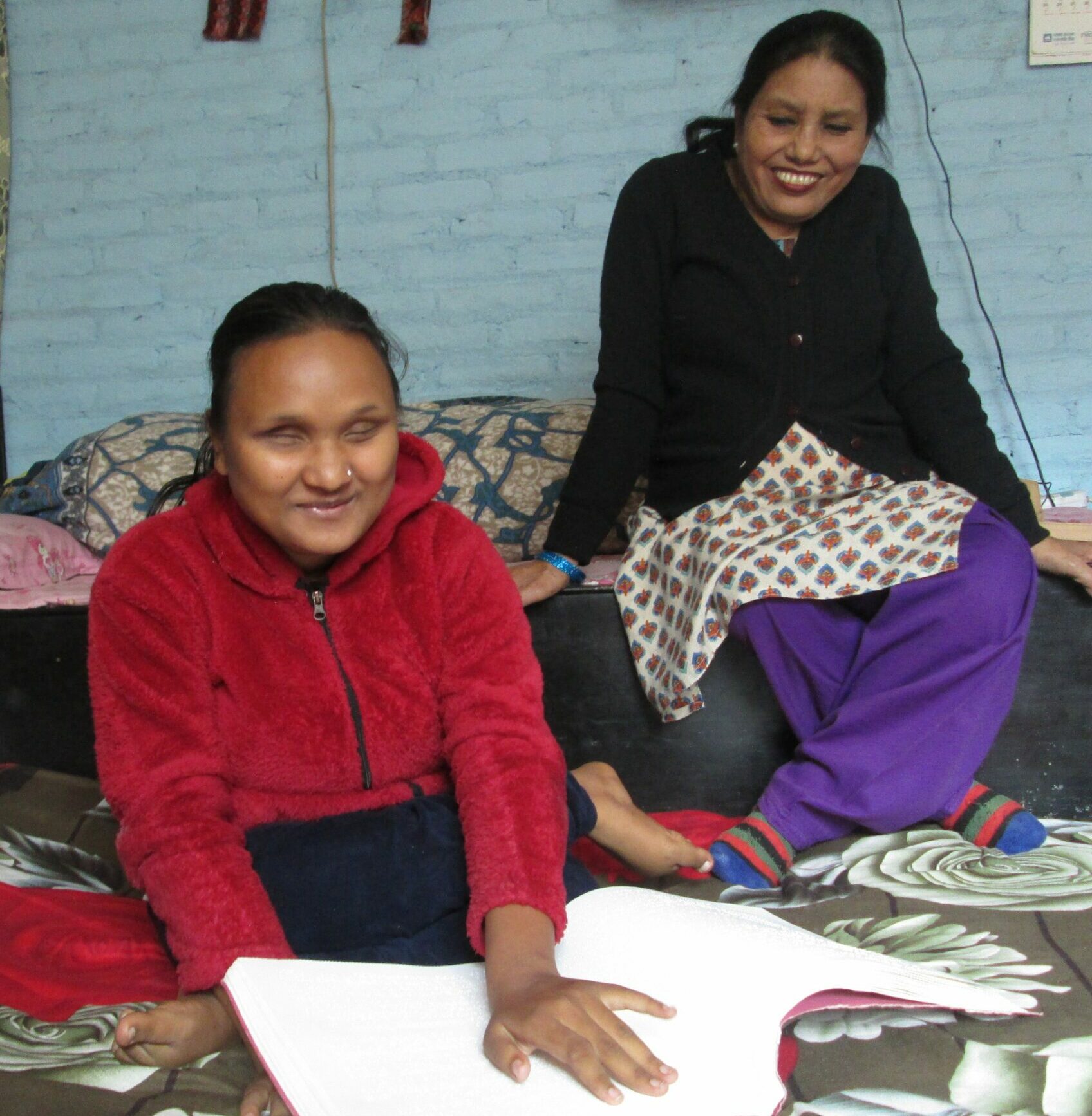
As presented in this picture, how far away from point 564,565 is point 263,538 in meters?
0.50

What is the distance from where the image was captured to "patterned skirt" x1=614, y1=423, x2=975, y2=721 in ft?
4.33

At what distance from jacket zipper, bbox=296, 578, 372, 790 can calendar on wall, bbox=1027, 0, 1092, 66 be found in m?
1.96

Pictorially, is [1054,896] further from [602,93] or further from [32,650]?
[602,93]

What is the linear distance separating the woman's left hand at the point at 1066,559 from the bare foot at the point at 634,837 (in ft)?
1.81

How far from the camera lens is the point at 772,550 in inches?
52.7

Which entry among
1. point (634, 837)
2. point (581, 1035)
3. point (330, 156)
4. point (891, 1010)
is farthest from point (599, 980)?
point (330, 156)

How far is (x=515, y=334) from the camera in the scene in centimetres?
249

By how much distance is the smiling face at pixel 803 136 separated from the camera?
1.39 m

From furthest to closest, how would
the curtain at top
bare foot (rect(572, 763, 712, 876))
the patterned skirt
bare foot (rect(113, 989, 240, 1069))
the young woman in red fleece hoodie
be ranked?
the curtain at top < the patterned skirt < bare foot (rect(572, 763, 712, 876)) < the young woman in red fleece hoodie < bare foot (rect(113, 989, 240, 1069))

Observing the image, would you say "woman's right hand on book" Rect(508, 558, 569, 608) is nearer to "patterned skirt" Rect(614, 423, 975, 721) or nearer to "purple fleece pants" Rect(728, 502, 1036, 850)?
"patterned skirt" Rect(614, 423, 975, 721)

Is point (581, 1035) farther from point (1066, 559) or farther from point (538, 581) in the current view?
point (1066, 559)

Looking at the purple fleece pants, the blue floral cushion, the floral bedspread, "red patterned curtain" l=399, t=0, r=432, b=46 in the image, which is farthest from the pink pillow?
"red patterned curtain" l=399, t=0, r=432, b=46

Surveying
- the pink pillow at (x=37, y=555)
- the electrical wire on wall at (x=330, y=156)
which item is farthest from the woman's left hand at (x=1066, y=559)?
the electrical wire on wall at (x=330, y=156)

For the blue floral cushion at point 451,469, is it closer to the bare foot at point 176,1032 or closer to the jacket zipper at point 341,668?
the jacket zipper at point 341,668
